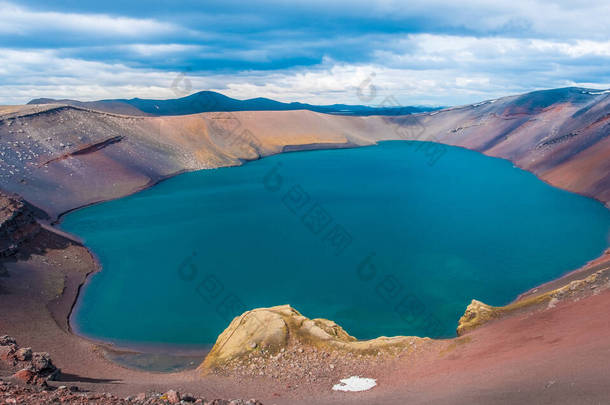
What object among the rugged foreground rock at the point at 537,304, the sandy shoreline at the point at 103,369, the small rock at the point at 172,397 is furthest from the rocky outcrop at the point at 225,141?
the small rock at the point at 172,397

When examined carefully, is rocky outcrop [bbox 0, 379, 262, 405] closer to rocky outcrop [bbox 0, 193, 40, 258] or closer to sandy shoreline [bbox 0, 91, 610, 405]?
sandy shoreline [bbox 0, 91, 610, 405]

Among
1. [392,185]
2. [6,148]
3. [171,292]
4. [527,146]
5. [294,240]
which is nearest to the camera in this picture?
[171,292]

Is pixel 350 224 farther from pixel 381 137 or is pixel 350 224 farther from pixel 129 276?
pixel 381 137

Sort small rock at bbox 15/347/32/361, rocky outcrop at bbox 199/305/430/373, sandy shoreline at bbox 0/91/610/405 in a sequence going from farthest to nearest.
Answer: rocky outcrop at bbox 199/305/430/373 → small rock at bbox 15/347/32/361 → sandy shoreline at bbox 0/91/610/405

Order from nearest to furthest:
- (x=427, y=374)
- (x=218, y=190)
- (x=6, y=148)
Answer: (x=427, y=374)
(x=6, y=148)
(x=218, y=190)

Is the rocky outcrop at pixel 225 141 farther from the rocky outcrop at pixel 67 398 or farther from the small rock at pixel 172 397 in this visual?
the small rock at pixel 172 397

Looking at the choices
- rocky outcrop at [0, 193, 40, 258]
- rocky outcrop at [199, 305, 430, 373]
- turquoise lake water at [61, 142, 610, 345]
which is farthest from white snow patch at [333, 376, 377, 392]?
rocky outcrop at [0, 193, 40, 258]

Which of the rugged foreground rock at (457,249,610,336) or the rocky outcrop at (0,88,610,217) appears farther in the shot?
the rocky outcrop at (0,88,610,217)

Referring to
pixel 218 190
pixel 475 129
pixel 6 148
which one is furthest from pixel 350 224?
pixel 475 129

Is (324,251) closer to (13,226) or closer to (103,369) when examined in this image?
(103,369)
